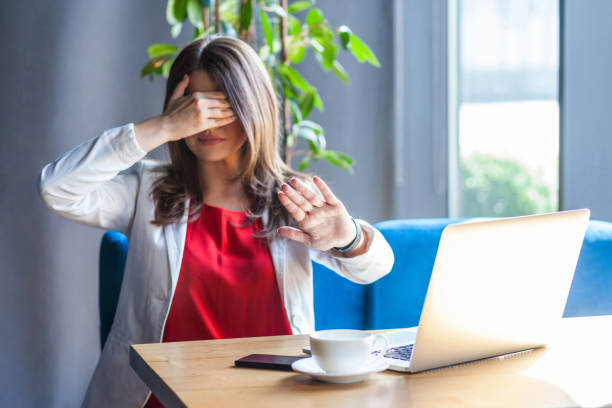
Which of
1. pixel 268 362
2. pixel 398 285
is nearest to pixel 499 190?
pixel 398 285

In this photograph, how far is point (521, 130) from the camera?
2842mm

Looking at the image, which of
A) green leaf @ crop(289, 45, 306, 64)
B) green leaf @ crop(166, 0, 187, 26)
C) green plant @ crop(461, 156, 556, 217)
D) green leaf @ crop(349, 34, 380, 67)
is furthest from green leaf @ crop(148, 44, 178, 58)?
green plant @ crop(461, 156, 556, 217)

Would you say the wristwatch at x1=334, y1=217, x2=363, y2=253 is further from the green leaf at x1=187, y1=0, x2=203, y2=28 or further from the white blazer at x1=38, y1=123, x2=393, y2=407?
the green leaf at x1=187, y1=0, x2=203, y2=28

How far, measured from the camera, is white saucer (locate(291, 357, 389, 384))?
83 centimetres

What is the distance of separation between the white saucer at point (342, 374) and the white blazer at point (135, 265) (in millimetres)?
562

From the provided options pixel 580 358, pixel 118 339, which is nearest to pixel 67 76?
pixel 118 339

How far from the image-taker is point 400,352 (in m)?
1.00

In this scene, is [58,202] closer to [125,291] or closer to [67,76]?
[125,291]

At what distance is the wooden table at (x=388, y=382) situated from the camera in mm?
782

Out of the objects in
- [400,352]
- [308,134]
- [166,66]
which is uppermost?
[166,66]

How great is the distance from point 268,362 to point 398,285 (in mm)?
994

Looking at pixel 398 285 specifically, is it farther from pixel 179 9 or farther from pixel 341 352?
pixel 179 9

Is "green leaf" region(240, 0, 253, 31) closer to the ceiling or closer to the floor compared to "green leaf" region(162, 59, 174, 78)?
closer to the ceiling

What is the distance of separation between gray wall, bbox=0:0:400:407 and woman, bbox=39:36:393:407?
968 millimetres
